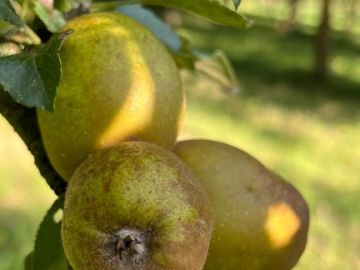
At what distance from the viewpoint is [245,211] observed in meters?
0.76

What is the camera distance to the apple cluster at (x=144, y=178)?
592mm

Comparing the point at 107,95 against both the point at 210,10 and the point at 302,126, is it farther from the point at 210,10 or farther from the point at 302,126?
the point at 302,126

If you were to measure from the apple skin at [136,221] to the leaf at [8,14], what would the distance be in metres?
0.19

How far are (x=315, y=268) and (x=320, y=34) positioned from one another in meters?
5.24

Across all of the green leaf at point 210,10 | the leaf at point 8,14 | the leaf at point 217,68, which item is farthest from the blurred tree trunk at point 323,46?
the leaf at point 8,14

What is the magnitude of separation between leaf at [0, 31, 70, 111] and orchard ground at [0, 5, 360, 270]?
175 cm

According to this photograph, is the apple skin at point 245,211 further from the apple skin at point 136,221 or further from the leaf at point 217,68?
the leaf at point 217,68

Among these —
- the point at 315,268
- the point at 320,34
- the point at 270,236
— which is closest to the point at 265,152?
the point at 315,268

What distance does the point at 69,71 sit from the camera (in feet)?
2.36

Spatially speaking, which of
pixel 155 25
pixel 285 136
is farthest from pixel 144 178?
pixel 285 136

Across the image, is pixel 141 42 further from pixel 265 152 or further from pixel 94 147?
pixel 265 152

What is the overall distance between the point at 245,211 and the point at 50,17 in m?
0.28

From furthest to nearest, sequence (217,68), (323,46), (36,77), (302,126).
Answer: (323,46) → (302,126) → (217,68) → (36,77)

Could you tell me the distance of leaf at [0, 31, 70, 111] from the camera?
67 centimetres
